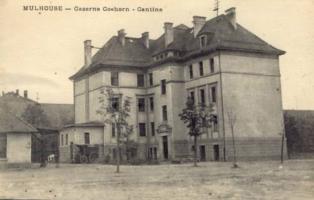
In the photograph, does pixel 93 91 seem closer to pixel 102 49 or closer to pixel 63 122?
pixel 102 49

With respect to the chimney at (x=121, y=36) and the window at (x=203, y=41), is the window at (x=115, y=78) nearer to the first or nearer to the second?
the chimney at (x=121, y=36)

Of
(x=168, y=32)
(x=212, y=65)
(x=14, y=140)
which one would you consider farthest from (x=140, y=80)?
(x=14, y=140)

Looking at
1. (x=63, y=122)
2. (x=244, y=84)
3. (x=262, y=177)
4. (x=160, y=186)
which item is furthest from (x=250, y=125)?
(x=63, y=122)

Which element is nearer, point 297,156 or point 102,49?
point 297,156

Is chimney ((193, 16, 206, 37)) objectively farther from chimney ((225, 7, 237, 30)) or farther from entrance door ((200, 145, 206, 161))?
entrance door ((200, 145, 206, 161))

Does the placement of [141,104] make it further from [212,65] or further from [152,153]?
[212,65]

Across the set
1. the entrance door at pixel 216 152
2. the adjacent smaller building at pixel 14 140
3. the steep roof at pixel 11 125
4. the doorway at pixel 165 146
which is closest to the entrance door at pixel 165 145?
the doorway at pixel 165 146

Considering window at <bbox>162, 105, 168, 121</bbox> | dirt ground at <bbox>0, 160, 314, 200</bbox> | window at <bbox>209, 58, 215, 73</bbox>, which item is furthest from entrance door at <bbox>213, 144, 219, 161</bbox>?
dirt ground at <bbox>0, 160, 314, 200</bbox>
